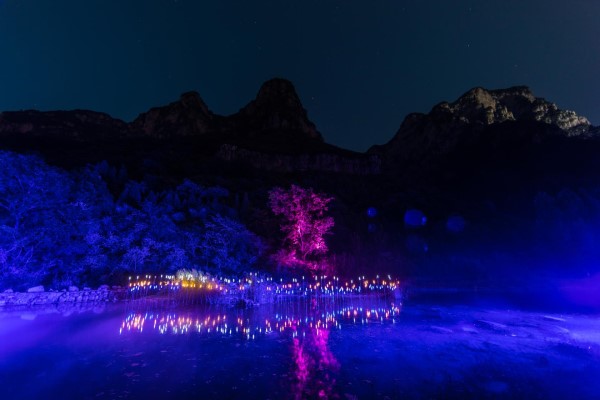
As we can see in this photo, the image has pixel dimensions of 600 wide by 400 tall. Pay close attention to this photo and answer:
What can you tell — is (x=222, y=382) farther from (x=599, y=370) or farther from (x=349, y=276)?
(x=349, y=276)

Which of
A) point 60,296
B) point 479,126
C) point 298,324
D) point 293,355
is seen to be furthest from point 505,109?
point 60,296

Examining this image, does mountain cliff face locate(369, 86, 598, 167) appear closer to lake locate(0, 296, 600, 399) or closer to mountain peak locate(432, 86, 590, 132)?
mountain peak locate(432, 86, 590, 132)

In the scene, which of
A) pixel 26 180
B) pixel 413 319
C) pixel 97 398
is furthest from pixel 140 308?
pixel 413 319

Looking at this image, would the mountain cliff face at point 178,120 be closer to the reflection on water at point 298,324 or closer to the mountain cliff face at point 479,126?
the mountain cliff face at point 479,126

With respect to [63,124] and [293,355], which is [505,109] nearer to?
[293,355]

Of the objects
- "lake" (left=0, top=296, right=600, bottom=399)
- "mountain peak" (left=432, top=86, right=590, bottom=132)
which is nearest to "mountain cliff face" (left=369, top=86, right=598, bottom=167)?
"mountain peak" (left=432, top=86, right=590, bottom=132)

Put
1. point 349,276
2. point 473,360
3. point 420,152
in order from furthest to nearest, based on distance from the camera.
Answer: point 420,152, point 349,276, point 473,360

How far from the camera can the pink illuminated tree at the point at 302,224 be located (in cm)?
2431

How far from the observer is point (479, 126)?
8206 cm

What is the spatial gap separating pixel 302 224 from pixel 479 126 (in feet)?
242

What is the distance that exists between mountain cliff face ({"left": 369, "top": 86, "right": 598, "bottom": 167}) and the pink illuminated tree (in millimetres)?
63190

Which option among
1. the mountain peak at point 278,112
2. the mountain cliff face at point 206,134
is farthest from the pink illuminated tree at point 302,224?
the mountain peak at point 278,112

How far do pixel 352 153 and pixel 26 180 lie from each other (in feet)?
198

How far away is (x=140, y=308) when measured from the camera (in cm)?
1725
